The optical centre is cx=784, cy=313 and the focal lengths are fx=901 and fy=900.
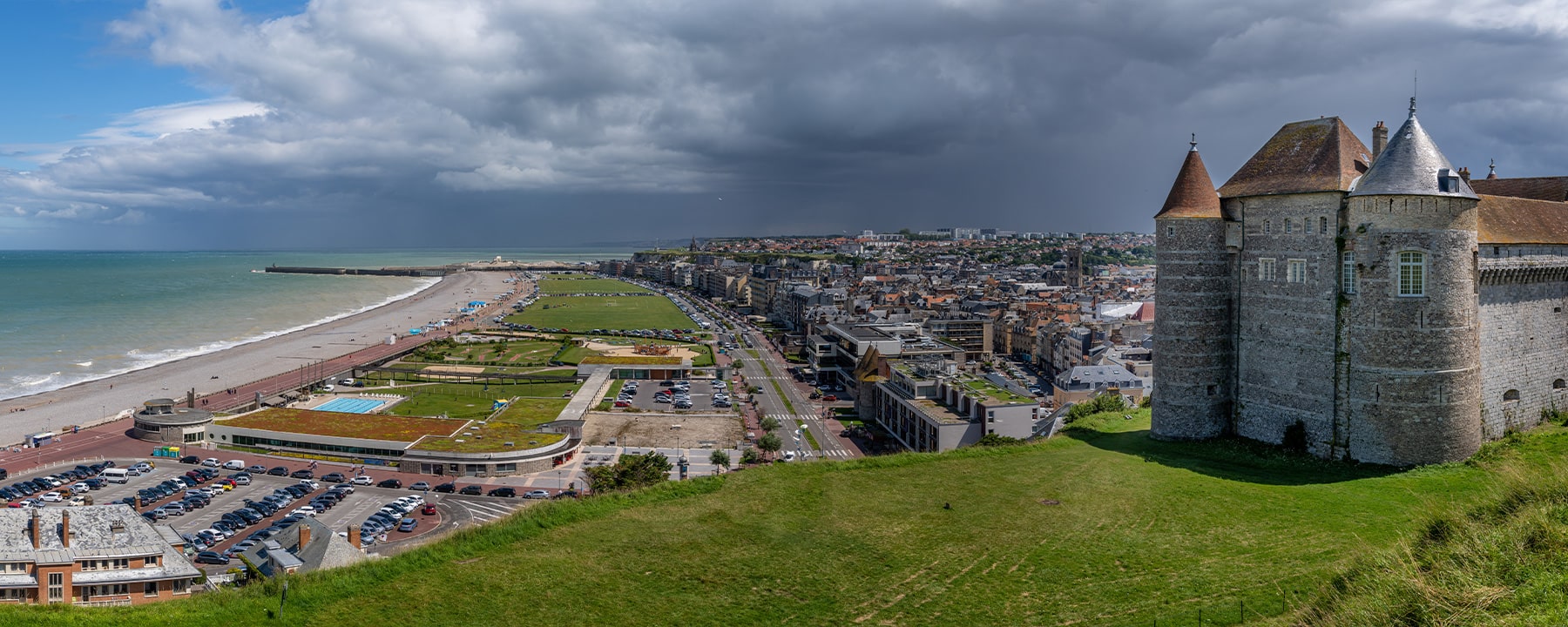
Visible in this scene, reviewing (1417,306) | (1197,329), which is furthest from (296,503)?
(1417,306)

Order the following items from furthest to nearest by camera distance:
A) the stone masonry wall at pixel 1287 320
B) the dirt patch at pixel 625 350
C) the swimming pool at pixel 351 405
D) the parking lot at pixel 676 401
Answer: the dirt patch at pixel 625 350 → the parking lot at pixel 676 401 → the swimming pool at pixel 351 405 → the stone masonry wall at pixel 1287 320

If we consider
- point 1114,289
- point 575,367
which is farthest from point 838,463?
point 1114,289

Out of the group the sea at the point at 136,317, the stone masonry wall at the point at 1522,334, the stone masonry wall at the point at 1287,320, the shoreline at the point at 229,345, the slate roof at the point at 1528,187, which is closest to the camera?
the stone masonry wall at the point at 1287,320

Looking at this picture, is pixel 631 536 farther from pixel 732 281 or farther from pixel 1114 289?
pixel 732 281

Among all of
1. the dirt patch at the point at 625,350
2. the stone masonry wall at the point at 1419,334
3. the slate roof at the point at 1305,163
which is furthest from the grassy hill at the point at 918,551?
the dirt patch at the point at 625,350

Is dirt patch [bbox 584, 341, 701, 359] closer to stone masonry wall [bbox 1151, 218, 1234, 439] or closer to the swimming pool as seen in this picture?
the swimming pool

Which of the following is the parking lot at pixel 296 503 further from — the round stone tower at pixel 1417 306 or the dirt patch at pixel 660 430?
the round stone tower at pixel 1417 306
